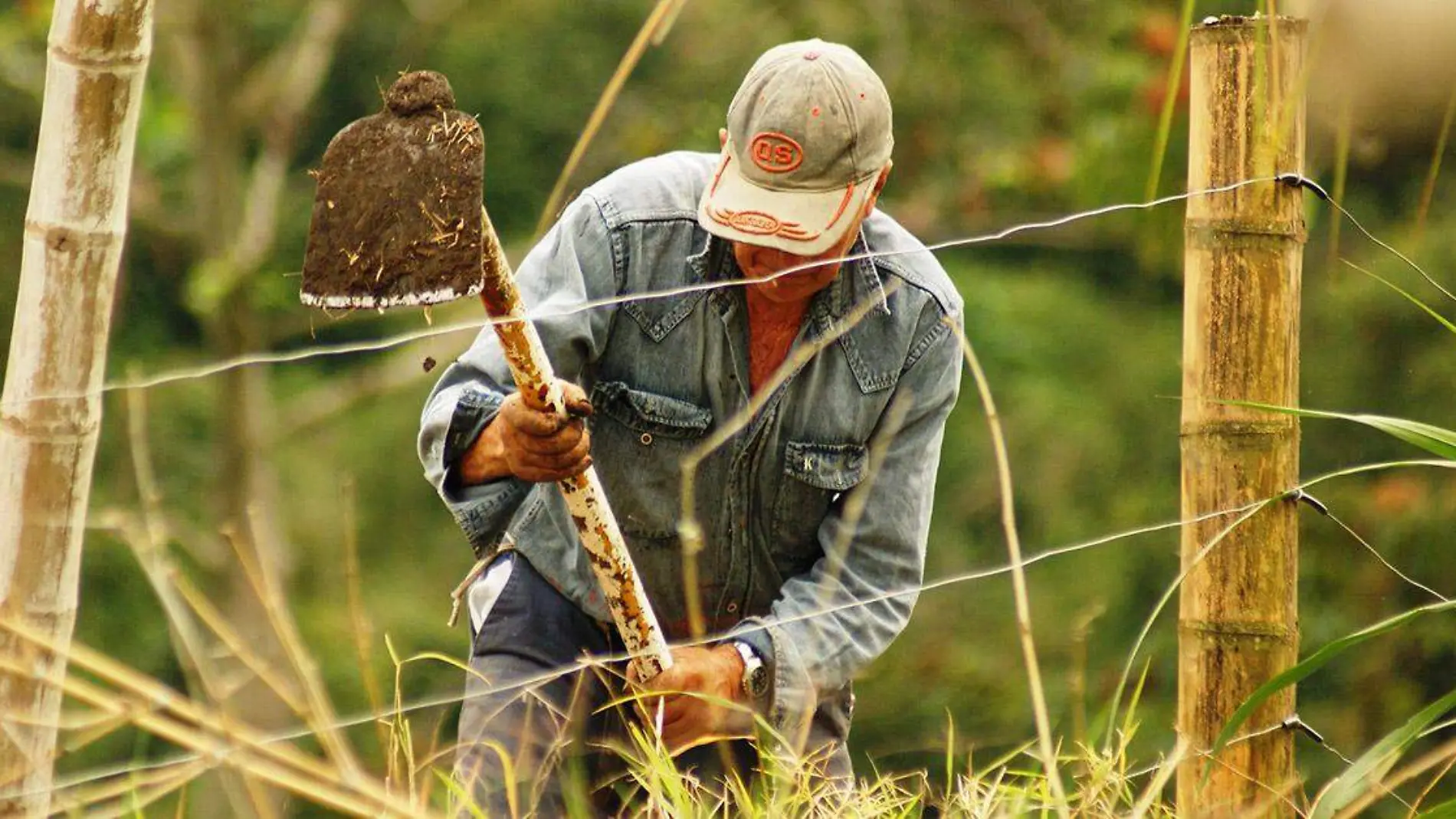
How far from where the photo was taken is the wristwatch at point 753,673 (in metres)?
2.79

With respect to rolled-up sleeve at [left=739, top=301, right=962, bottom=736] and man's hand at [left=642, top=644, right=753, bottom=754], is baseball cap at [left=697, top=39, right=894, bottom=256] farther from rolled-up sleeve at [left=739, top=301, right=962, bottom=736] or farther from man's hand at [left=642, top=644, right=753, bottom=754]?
man's hand at [left=642, top=644, right=753, bottom=754]

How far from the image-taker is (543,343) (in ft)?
8.96

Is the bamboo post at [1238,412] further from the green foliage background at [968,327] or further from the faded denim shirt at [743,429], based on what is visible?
the green foliage background at [968,327]

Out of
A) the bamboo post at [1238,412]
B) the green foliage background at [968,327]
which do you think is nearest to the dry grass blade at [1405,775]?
the bamboo post at [1238,412]

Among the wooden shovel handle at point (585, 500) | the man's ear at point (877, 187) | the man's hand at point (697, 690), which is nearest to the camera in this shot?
the wooden shovel handle at point (585, 500)

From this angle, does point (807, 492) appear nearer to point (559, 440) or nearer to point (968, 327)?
point (559, 440)

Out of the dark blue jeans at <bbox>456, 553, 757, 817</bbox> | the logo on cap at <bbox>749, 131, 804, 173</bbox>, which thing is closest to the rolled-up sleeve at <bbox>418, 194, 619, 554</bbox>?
the dark blue jeans at <bbox>456, 553, 757, 817</bbox>

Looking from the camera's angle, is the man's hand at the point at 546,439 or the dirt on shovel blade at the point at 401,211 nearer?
the dirt on shovel blade at the point at 401,211

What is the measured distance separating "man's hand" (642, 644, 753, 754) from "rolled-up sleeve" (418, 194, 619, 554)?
0.38 m

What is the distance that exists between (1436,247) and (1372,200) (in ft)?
1.14

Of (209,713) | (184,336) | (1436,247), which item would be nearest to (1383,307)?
(1436,247)

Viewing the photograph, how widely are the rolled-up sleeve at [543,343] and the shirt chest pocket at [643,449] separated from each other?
9 cm

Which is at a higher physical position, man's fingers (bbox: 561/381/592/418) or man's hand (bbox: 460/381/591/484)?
man's fingers (bbox: 561/381/592/418)

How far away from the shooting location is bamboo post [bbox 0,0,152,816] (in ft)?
6.26
